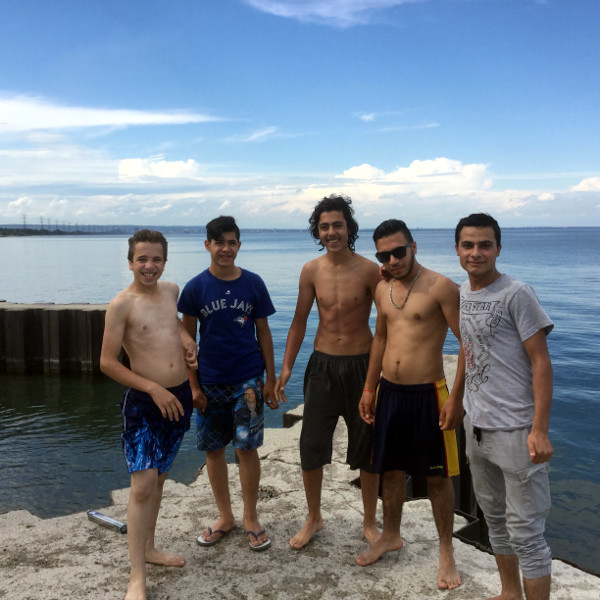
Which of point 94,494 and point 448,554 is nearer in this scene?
point 448,554

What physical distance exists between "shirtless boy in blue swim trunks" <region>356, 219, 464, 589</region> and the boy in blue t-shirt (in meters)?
0.95

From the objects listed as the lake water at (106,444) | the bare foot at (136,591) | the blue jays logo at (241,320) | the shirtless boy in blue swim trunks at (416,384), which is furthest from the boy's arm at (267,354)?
the lake water at (106,444)

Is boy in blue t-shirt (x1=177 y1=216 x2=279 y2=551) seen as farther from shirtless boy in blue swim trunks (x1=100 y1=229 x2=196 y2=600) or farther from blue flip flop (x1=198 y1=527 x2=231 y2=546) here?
shirtless boy in blue swim trunks (x1=100 y1=229 x2=196 y2=600)

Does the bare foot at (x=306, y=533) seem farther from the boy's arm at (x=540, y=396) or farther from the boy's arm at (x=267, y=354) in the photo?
the boy's arm at (x=540, y=396)

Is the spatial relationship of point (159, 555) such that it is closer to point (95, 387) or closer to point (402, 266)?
point (402, 266)

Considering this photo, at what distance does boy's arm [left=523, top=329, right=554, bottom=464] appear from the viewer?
299 centimetres

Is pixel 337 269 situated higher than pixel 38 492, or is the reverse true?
pixel 337 269

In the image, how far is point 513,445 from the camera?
3.12 meters

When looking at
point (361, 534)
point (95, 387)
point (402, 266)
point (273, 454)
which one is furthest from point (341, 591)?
point (95, 387)

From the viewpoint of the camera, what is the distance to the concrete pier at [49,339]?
48.5 feet

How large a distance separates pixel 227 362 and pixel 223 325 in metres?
0.28

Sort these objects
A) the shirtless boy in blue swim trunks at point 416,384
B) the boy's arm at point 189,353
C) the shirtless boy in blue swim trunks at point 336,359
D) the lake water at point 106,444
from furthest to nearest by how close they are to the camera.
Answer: the lake water at point 106,444 → the shirtless boy in blue swim trunks at point 336,359 → the boy's arm at point 189,353 → the shirtless boy in blue swim trunks at point 416,384

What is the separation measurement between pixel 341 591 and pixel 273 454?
2929 millimetres

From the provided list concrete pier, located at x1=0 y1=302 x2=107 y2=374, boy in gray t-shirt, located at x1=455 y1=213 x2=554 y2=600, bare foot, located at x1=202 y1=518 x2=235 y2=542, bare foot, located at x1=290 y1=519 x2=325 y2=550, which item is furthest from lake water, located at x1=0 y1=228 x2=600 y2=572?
boy in gray t-shirt, located at x1=455 y1=213 x2=554 y2=600
